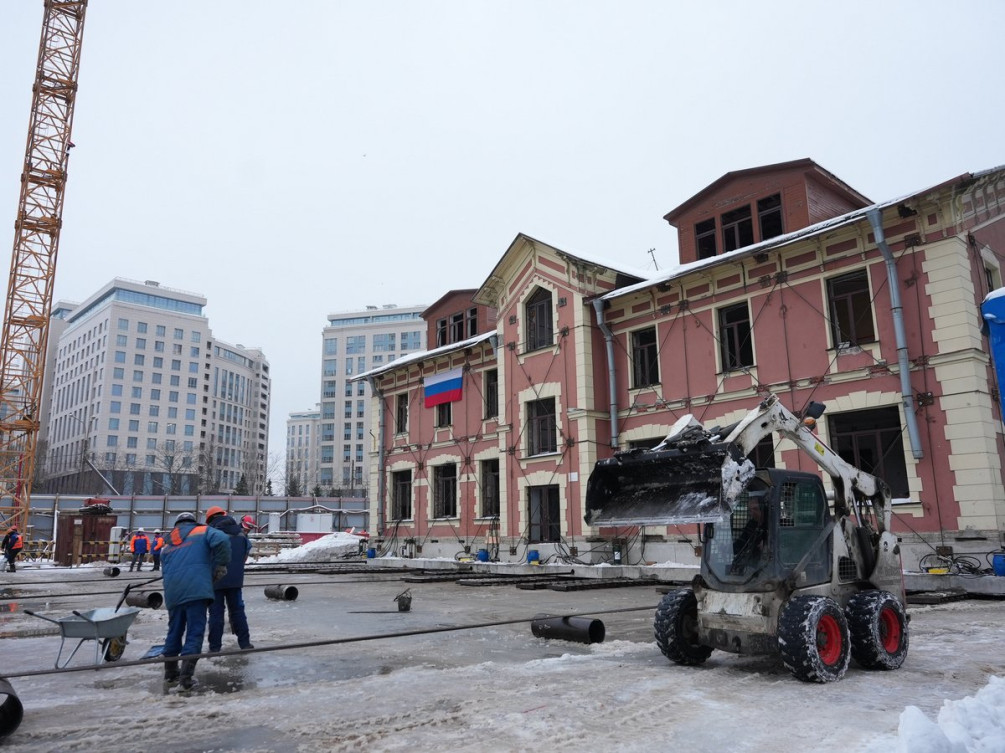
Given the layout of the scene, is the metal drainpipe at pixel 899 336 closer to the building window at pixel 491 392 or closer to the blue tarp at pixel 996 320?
the blue tarp at pixel 996 320

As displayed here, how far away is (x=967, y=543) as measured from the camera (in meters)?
15.6

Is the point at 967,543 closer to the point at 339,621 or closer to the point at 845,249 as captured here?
the point at 845,249

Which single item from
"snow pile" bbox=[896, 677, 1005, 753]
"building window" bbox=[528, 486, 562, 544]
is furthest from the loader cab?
"building window" bbox=[528, 486, 562, 544]

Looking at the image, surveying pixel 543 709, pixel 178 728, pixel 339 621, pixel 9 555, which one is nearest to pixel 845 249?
pixel 339 621

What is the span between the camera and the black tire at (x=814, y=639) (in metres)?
6.91

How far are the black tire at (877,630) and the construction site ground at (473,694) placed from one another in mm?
171

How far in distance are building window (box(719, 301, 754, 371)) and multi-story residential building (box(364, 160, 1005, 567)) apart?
5cm

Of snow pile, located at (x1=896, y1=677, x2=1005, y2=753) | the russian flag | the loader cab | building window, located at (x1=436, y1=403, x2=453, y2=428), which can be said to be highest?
the russian flag

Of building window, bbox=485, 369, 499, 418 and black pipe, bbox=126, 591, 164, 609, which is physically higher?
building window, bbox=485, 369, 499, 418

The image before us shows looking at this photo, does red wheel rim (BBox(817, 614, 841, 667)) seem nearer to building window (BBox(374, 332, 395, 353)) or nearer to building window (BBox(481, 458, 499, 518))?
building window (BBox(481, 458, 499, 518))

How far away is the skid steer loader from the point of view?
7.17 meters

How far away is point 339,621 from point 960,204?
1591cm

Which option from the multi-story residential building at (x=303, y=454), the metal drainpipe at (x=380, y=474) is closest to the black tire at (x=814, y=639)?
the metal drainpipe at (x=380, y=474)

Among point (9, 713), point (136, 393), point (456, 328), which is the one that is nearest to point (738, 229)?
point (456, 328)
